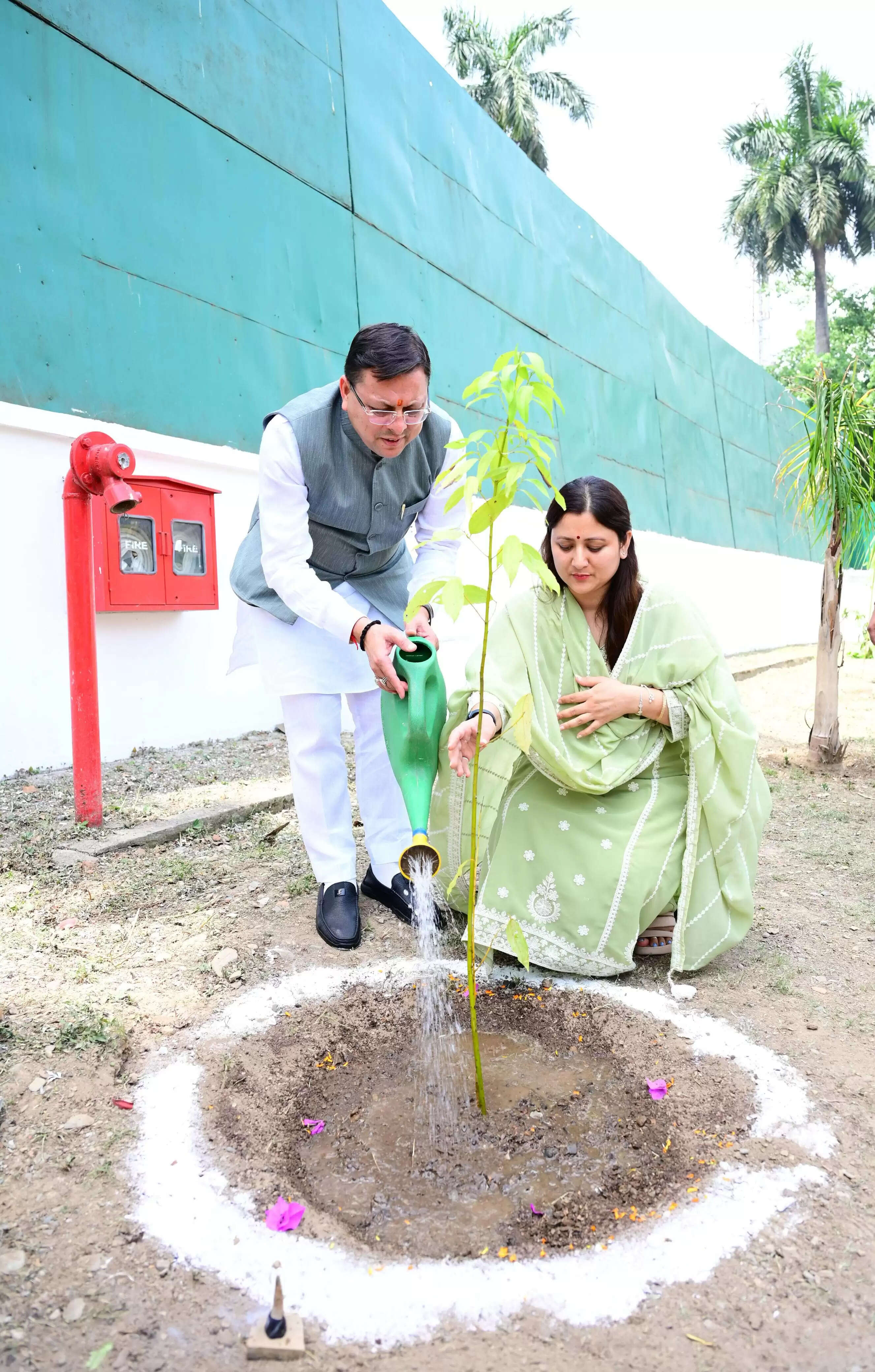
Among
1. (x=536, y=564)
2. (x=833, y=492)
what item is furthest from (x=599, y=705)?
(x=833, y=492)

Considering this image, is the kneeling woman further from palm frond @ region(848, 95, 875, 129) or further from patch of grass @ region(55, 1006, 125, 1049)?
palm frond @ region(848, 95, 875, 129)

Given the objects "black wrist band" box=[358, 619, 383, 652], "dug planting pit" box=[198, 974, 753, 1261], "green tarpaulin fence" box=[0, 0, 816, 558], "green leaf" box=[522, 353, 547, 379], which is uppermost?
"green tarpaulin fence" box=[0, 0, 816, 558]

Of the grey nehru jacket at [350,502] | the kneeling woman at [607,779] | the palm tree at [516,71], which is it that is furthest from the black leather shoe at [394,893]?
the palm tree at [516,71]

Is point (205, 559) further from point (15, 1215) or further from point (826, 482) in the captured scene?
point (15, 1215)

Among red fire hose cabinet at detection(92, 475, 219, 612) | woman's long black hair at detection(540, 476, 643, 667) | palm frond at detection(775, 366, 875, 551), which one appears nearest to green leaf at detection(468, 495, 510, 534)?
woman's long black hair at detection(540, 476, 643, 667)

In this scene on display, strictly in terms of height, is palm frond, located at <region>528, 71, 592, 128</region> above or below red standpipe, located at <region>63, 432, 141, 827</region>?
above

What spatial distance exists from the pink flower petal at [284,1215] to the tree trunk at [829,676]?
4364mm

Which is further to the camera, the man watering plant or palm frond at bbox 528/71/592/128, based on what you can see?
palm frond at bbox 528/71/592/128

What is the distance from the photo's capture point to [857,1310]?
141 cm

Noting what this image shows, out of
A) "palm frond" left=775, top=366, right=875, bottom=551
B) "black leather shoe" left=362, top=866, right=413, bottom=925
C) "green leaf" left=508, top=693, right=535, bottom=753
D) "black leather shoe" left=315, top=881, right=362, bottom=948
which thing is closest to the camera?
"green leaf" left=508, top=693, right=535, bottom=753

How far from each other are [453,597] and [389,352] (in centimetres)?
100

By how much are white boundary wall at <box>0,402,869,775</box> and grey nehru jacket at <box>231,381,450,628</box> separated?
930 millimetres

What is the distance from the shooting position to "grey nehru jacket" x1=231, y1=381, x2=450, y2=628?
2602 mm

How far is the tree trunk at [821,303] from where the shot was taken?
85.9 ft
